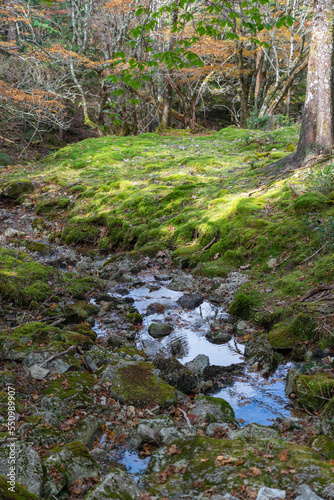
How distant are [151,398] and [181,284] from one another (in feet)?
10.5

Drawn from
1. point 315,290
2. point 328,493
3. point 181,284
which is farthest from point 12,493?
point 181,284

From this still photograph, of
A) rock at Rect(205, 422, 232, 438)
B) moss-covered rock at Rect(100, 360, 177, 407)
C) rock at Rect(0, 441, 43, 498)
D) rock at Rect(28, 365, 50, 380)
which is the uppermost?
rock at Rect(0, 441, 43, 498)

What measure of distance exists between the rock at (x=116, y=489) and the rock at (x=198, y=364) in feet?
6.40

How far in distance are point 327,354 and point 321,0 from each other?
688cm

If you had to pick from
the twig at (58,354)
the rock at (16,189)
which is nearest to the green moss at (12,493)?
the twig at (58,354)

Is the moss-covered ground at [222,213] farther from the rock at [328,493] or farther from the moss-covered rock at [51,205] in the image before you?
the rock at [328,493]

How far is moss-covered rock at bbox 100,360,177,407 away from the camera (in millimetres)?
3621

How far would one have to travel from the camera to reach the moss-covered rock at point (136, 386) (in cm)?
362

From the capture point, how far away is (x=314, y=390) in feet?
11.3

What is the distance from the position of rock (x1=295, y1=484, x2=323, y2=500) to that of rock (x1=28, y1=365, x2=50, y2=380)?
2.47m

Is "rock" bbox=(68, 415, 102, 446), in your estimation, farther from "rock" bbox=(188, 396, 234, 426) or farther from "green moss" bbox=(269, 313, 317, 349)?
"green moss" bbox=(269, 313, 317, 349)

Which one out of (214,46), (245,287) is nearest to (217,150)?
(214,46)

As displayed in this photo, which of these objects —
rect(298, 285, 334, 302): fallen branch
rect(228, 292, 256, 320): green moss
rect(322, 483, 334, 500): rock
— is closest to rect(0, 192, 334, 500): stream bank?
rect(322, 483, 334, 500): rock

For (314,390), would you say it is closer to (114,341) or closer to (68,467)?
(68,467)
